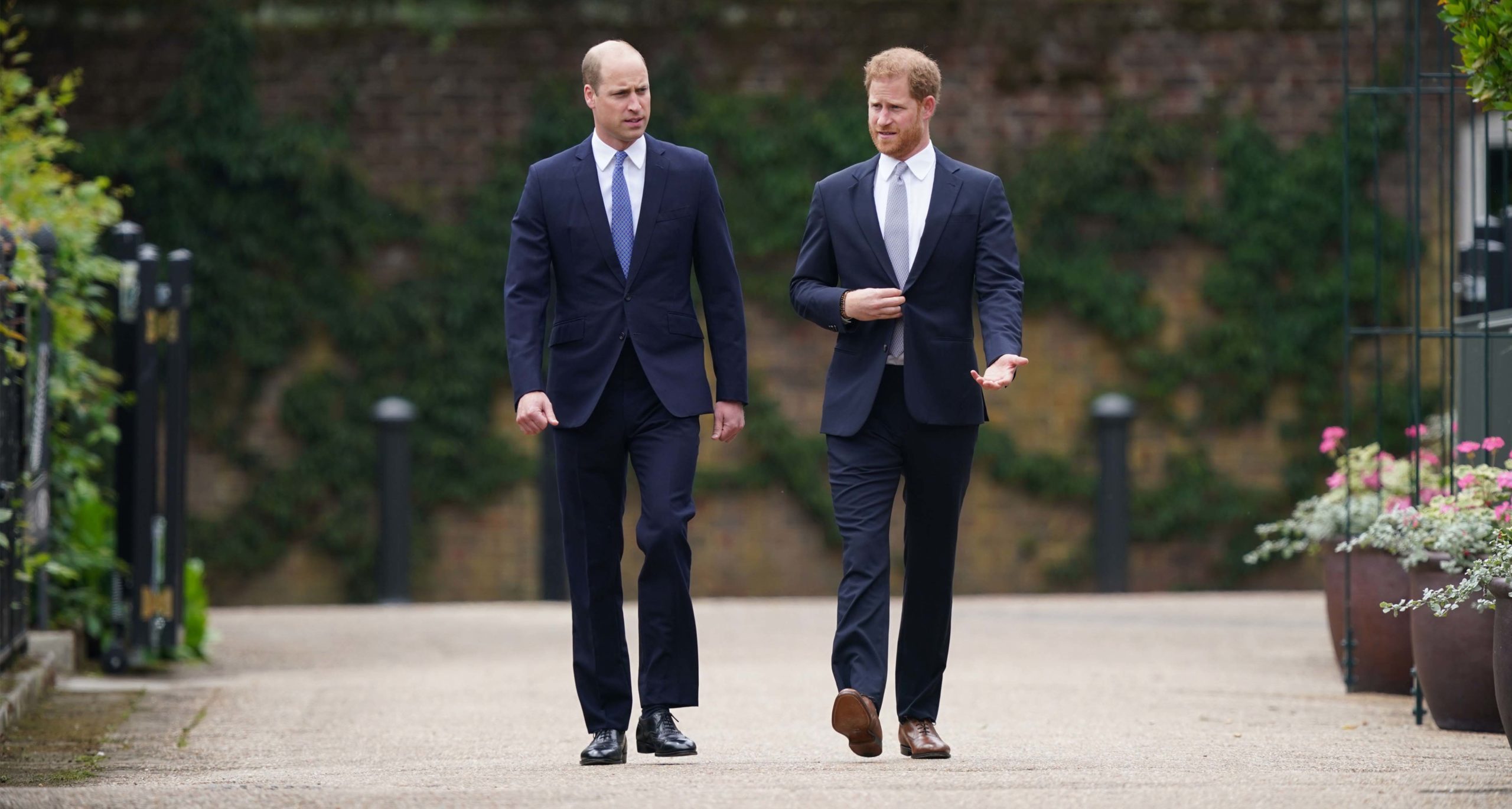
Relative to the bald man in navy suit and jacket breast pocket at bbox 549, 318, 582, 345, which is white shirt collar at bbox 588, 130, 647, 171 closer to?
the bald man in navy suit

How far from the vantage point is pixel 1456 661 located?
5.65 m

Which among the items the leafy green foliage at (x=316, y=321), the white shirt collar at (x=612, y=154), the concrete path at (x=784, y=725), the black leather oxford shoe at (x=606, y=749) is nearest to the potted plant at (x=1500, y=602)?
the concrete path at (x=784, y=725)

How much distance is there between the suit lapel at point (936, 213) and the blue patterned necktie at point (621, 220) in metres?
0.66

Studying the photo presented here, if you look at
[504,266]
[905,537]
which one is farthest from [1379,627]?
[504,266]

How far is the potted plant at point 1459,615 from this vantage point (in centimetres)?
558

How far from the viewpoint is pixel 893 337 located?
473 centimetres

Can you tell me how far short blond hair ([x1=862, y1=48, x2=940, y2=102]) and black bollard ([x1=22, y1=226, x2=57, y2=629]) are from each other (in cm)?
349

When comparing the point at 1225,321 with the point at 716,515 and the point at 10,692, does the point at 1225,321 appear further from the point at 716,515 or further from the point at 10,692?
the point at 10,692

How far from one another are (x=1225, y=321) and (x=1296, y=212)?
832 mm

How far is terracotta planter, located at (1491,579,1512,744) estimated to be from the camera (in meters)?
4.67

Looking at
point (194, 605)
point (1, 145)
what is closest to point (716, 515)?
point (194, 605)

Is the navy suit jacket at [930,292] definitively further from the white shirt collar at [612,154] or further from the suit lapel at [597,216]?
the suit lapel at [597,216]

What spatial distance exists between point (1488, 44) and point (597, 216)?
2.17 metres

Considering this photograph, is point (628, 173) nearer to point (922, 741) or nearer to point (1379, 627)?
point (922, 741)
